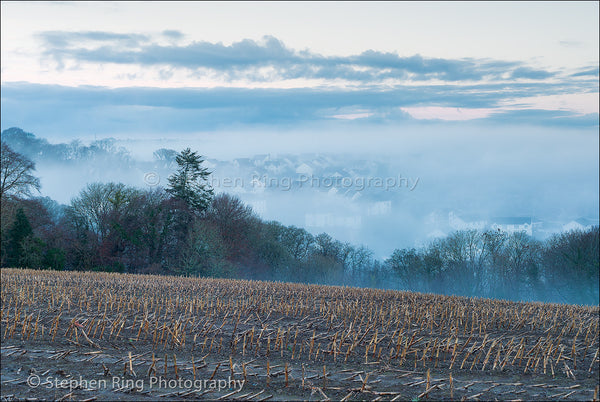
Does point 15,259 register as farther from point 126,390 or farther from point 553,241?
point 553,241

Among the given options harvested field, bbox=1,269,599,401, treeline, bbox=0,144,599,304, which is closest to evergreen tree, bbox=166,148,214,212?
treeline, bbox=0,144,599,304

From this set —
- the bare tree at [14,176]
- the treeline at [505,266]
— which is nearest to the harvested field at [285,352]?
the bare tree at [14,176]

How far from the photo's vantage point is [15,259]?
45.8 metres

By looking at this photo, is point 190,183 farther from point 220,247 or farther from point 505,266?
point 505,266

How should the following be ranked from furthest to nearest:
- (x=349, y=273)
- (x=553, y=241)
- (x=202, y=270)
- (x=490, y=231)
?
1. (x=349, y=273)
2. (x=490, y=231)
3. (x=553, y=241)
4. (x=202, y=270)

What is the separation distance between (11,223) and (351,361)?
43.2 m

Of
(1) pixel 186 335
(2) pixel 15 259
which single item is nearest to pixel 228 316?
(1) pixel 186 335

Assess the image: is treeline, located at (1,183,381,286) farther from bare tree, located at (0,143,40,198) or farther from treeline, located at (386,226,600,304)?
treeline, located at (386,226,600,304)

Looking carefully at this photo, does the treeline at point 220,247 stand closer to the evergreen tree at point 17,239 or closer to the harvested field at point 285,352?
the evergreen tree at point 17,239

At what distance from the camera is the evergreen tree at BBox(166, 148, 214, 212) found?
63.4 metres

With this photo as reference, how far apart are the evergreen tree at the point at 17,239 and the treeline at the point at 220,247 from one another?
3.3 inches

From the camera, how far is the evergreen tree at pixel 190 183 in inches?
2496

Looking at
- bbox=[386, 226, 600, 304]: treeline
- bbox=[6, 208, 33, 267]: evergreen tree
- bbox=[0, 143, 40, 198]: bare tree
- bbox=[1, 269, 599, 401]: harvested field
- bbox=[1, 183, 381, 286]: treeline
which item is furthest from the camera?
bbox=[386, 226, 600, 304]: treeline

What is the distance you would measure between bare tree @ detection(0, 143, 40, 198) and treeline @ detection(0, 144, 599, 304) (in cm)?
9
